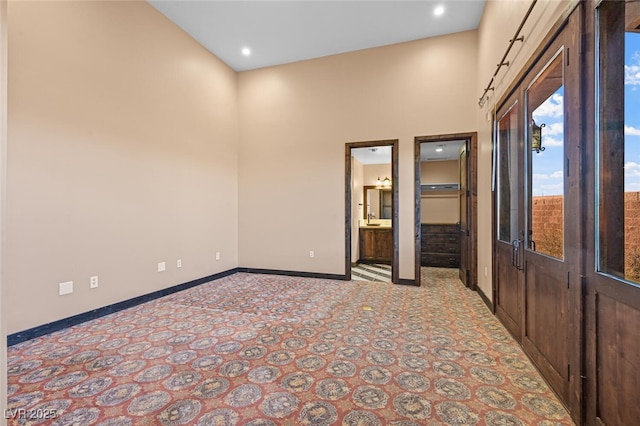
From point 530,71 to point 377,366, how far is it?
2699 mm

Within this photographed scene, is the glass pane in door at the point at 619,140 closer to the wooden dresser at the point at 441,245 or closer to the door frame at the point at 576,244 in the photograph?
the door frame at the point at 576,244

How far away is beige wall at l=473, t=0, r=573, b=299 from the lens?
2.15 m

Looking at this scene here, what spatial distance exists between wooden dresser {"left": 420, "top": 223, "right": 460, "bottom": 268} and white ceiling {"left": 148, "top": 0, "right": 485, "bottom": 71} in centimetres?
383

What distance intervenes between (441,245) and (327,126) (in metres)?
3.71

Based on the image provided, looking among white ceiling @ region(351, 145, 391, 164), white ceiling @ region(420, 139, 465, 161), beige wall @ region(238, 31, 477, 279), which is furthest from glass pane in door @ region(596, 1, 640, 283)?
white ceiling @ region(351, 145, 391, 164)

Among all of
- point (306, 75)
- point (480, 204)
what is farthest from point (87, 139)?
point (480, 204)

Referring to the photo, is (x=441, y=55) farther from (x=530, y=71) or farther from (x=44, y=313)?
(x=44, y=313)

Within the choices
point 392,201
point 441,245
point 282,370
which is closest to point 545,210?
point 282,370

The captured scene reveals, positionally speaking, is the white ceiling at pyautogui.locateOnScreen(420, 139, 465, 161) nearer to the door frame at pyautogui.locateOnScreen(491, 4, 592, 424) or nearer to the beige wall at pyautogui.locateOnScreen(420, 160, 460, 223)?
the beige wall at pyautogui.locateOnScreen(420, 160, 460, 223)

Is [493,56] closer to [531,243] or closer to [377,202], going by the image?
[531,243]

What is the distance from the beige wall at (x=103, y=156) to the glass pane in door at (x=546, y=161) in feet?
14.4

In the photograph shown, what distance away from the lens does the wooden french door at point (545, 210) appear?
5.56ft

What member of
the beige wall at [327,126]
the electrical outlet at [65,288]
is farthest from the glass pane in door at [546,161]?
the electrical outlet at [65,288]

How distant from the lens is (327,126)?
5.34m
